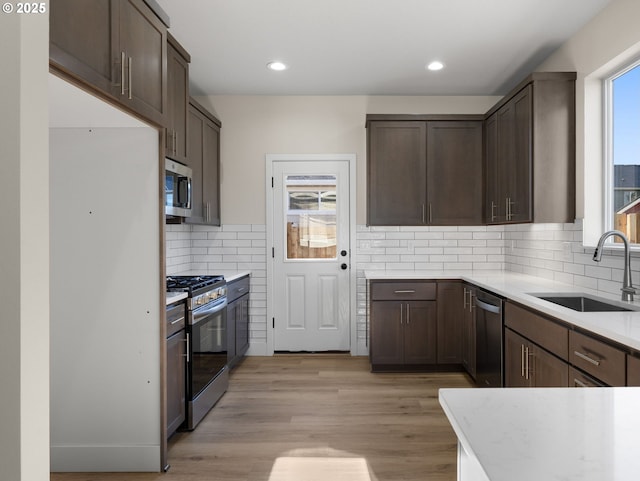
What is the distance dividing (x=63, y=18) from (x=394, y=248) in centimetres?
359

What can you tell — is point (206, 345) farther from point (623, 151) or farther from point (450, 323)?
point (623, 151)

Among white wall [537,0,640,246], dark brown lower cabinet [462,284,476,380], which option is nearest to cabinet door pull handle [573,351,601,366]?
white wall [537,0,640,246]

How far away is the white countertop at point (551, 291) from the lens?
172 cm

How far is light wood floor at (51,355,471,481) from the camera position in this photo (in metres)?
2.31

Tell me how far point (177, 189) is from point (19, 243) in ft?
6.80

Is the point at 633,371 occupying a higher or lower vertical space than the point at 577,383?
higher

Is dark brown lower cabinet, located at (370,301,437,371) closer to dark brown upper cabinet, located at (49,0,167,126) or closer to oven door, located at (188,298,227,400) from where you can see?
oven door, located at (188,298,227,400)

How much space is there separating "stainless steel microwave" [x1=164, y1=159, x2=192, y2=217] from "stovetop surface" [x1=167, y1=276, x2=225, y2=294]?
1.58 ft

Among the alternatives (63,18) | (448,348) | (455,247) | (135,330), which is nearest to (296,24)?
(63,18)

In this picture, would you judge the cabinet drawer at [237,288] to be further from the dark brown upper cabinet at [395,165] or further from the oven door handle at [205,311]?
the dark brown upper cabinet at [395,165]

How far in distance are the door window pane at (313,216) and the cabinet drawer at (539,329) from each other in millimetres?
2085

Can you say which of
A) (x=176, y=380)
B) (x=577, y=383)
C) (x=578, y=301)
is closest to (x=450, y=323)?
(x=578, y=301)

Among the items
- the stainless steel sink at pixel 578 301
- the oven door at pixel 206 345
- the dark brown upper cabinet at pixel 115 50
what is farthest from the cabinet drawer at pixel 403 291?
the dark brown upper cabinet at pixel 115 50

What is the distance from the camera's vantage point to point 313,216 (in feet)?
14.9
